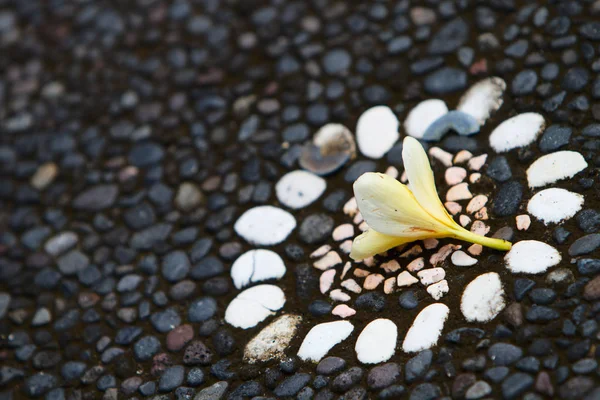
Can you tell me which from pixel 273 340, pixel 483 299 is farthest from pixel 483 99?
pixel 273 340

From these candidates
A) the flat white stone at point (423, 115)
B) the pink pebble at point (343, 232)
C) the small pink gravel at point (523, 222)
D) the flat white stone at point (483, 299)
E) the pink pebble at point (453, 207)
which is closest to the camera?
the flat white stone at point (483, 299)

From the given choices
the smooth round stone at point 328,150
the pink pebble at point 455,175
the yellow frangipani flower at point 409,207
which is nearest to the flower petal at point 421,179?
the yellow frangipani flower at point 409,207

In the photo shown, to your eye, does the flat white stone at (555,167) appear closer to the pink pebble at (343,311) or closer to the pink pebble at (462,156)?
the pink pebble at (462,156)

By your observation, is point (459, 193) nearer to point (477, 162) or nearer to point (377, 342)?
point (477, 162)

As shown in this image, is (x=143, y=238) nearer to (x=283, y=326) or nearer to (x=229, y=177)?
(x=229, y=177)

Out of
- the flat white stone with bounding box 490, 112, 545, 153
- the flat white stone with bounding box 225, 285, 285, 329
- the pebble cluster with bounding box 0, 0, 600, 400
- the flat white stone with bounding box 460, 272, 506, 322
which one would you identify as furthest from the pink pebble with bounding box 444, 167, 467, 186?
the flat white stone with bounding box 225, 285, 285, 329
